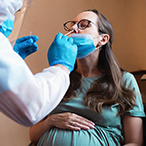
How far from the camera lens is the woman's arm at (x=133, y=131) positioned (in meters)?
1.13

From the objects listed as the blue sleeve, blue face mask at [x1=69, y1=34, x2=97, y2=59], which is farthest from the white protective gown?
the blue sleeve

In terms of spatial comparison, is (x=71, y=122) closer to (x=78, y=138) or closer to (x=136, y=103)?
(x=78, y=138)

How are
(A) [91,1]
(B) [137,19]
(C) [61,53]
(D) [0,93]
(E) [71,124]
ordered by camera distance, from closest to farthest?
(D) [0,93] < (C) [61,53] < (E) [71,124] < (B) [137,19] < (A) [91,1]

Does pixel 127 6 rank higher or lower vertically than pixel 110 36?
higher

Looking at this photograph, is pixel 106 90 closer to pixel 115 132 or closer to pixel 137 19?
pixel 115 132

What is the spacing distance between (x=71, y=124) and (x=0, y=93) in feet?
2.26

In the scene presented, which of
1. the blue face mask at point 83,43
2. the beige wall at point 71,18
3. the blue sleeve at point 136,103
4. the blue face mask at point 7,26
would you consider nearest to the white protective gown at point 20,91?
the blue face mask at point 7,26

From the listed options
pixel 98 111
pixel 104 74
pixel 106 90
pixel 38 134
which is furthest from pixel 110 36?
Answer: pixel 38 134

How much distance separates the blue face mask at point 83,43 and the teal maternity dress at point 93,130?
0.88 feet

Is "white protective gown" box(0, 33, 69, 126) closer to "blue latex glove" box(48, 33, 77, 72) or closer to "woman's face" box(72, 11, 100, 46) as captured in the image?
"blue latex glove" box(48, 33, 77, 72)

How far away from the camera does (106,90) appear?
125cm

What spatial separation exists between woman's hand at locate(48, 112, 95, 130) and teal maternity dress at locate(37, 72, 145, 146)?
3 cm

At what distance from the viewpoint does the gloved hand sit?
3.36 ft

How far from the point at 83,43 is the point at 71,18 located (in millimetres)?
1043
